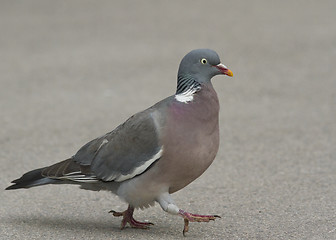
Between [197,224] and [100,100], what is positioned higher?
[100,100]

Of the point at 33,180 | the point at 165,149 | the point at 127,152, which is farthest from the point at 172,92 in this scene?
the point at 165,149

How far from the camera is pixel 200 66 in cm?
419

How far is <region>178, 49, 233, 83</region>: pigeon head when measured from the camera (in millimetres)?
4188

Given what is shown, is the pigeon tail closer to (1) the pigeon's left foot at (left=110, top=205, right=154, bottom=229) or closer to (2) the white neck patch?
(1) the pigeon's left foot at (left=110, top=205, right=154, bottom=229)

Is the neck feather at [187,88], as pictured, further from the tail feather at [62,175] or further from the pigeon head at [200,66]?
the tail feather at [62,175]

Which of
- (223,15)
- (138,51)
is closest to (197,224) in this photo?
(138,51)

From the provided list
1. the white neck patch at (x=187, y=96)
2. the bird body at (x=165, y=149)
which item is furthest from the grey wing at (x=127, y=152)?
the white neck patch at (x=187, y=96)

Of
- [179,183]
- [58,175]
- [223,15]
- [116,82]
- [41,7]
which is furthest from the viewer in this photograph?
[41,7]

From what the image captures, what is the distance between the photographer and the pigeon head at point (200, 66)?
4.19 metres

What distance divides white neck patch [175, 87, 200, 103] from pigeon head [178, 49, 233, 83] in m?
0.08

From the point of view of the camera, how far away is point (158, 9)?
11.0m

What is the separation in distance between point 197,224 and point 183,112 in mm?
838

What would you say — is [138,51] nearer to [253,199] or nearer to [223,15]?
[223,15]

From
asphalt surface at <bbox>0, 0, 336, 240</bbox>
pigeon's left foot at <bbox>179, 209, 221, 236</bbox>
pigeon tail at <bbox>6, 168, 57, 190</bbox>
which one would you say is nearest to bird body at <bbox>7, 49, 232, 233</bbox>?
pigeon's left foot at <bbox>179, 209, 221, 236</bbox>
